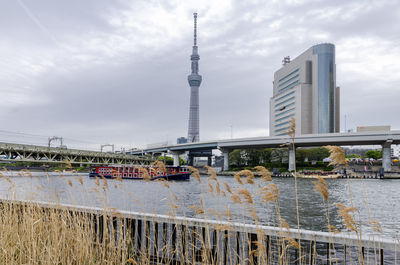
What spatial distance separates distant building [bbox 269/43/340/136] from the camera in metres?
117

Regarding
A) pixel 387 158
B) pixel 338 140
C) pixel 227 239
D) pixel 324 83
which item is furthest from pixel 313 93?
pixel 227 239

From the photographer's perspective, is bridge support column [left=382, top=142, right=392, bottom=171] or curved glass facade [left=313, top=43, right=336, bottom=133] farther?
curved glass facade [left=313, top=43, right=336, bottom=133]

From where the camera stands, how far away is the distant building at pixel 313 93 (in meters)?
117

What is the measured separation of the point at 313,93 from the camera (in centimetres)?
12162

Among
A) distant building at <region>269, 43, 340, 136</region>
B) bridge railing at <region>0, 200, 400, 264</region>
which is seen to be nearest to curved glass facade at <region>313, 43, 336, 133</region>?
distant building at <region>269, 43, 340, 136</region>

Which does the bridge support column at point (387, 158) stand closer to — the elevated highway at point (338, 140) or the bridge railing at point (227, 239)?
the elevated highway at point (338, 140)

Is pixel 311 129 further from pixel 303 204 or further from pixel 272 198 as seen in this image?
pixel 272 198

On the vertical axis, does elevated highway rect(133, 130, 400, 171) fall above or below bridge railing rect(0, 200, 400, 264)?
above

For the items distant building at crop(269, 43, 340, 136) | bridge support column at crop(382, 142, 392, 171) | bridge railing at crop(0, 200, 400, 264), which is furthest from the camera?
distant building at crop(269, 43, 340, 136)

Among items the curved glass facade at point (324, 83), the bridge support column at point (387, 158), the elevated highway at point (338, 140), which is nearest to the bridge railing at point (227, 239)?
the elevated highway at point (338, 140)

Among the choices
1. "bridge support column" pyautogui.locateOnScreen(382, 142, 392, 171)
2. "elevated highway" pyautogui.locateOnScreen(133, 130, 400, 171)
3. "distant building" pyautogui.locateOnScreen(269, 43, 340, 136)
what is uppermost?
"distant building" pyautogui.locateOnScreen(269, 43, 340, 136)

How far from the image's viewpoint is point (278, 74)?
152125 millimetres

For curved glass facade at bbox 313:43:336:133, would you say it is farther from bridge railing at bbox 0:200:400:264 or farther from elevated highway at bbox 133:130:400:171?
bridge railing at bbox 0:200:400:264

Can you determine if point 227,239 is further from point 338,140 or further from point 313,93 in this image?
point 313,93
